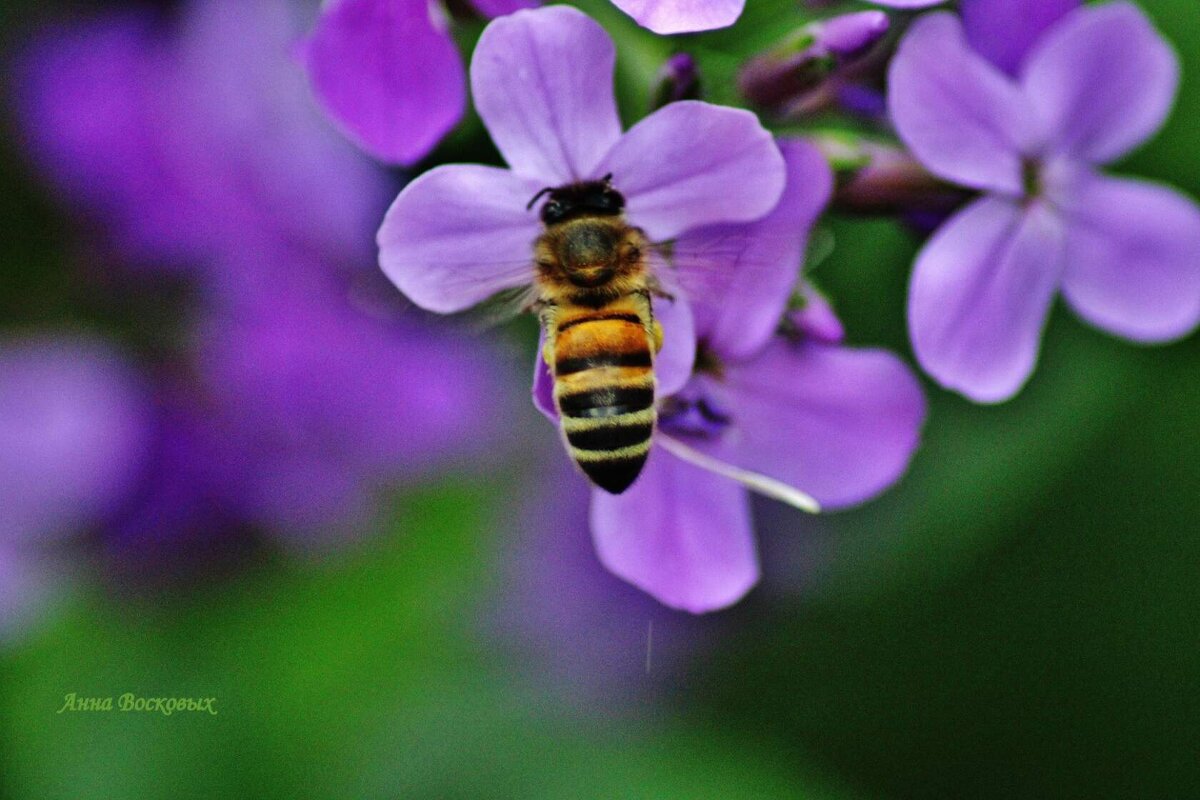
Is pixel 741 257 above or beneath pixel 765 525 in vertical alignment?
above

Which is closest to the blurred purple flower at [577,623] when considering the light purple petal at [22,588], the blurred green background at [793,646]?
the blurred green background at [793,646]

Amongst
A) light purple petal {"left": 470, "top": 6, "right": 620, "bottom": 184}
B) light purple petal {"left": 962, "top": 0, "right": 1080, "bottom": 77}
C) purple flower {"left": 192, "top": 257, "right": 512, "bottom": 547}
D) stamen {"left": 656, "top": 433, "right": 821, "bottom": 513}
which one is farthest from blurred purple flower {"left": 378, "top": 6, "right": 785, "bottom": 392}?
purple flower {"left": 192, "top": 257, "right": 512, "bottom": 547}

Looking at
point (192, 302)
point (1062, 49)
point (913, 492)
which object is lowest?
point (913, 492)

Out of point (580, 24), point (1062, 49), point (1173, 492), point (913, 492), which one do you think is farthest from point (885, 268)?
point (580, 24)

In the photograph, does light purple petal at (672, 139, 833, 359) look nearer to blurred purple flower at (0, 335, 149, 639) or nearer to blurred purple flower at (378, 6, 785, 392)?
blurred purple flower at (378, 6, 785, 392)

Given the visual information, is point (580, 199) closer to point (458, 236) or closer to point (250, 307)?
point (458, 236)

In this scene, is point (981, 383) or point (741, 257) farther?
point (981, 383)

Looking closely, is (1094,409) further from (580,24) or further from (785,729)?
(580,24)

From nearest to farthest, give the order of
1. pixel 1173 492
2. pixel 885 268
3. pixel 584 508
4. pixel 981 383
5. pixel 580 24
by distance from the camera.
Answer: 1. pixel 580 24
2. pixel 981 383
3. pixel 885 268
4. pixel 584 508
5. pixel 1173 492

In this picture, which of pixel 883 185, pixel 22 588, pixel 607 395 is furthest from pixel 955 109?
pixel 22 588
